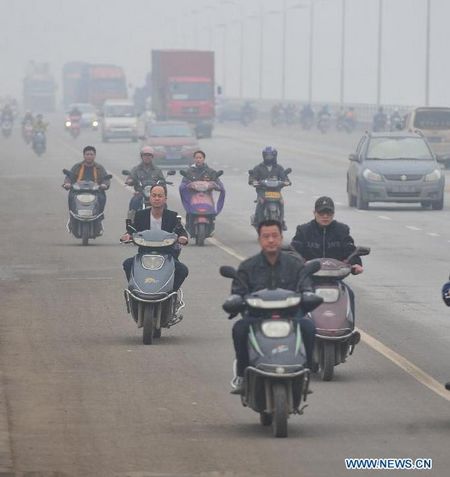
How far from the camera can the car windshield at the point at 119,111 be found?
86312mm

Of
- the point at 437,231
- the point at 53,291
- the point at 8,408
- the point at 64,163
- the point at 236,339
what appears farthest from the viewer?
the point at 64,163

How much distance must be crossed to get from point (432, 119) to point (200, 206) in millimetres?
31652

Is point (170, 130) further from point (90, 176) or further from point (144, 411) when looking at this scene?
point (144, 411)

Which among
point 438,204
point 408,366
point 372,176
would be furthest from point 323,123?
point 408,366

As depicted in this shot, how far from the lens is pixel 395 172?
125ft

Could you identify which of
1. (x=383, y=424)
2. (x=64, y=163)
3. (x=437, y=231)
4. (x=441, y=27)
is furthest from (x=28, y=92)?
(x=383, y=424)

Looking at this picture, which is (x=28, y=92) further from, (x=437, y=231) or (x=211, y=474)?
(x=211, y=474)

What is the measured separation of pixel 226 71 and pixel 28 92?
45.8 m

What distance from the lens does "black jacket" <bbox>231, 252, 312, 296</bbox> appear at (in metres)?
11.9

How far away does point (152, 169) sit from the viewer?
2822cm

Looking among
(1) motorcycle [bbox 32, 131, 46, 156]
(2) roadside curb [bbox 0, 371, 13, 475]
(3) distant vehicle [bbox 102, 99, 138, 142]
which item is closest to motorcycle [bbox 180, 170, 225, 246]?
(2) roadside curb [bbox 0, 371, 13, 475]

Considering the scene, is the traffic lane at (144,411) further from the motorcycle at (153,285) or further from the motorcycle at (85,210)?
the motorcycle at (85,210)

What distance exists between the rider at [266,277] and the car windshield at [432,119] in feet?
159

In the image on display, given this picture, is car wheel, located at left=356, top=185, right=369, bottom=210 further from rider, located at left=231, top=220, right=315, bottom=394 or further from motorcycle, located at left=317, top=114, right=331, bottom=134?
motorcycle, located at left=317, top=114, right=331, bottom=134
